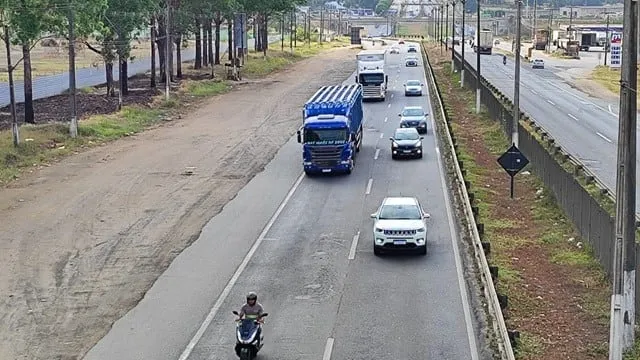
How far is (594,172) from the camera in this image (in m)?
37.7

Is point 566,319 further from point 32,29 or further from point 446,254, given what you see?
point 32,29

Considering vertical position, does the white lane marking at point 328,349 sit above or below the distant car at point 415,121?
below

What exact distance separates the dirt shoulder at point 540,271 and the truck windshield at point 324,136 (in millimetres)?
5281

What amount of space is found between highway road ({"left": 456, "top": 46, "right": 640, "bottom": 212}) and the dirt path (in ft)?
47.0

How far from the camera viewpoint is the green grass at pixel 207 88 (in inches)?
2945

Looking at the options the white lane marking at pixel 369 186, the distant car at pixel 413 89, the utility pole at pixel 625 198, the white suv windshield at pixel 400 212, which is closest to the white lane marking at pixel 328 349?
the utility pole at pixel 625 198

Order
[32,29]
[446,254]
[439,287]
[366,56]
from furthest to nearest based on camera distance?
[366,56] < [32,29] < [446,254] < [439,287]

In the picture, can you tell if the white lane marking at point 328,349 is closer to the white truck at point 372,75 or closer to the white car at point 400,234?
the white car at point 400,234

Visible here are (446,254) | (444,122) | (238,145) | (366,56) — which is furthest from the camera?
(366,56)

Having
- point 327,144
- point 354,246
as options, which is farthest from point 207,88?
point 354,246

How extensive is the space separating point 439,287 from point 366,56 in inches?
1945

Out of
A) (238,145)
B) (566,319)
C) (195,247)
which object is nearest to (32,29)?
(238,145)

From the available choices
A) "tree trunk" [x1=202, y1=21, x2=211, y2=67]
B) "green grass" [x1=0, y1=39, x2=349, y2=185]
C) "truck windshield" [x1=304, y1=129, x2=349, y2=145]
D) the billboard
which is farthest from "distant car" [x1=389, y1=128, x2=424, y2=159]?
the billboard

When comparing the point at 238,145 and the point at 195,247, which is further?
the point at 238,145
